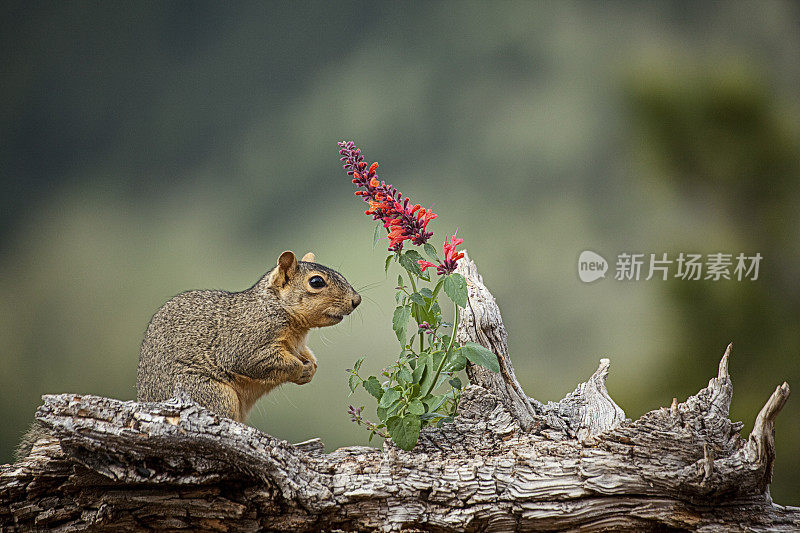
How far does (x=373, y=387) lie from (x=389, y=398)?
92mm

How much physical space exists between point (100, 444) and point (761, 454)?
1.72m

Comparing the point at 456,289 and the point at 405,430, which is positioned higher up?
the point at 456,289

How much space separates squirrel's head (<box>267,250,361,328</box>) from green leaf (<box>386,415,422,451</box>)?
1.44 ft

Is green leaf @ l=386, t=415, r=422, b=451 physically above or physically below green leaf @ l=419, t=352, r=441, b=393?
below

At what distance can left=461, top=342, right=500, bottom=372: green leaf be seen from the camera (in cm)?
226

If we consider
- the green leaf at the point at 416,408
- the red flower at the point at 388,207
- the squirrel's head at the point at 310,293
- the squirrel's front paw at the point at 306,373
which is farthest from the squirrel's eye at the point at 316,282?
the green leaf at the point at 416,408

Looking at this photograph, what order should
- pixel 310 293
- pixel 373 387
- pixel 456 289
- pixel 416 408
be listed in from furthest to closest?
pixel 310 293, pixel 373 387, pixel 416 408, pixel 456 289

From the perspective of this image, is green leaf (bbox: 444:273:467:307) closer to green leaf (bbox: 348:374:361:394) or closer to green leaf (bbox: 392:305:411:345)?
green leaf (bbox: 392:305:411:345)

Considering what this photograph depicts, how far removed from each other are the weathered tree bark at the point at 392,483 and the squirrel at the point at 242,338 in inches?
12.8

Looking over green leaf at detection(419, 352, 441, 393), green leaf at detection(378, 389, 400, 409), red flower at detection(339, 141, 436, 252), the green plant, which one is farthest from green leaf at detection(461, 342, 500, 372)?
red flower at detection(339, 141, 436, 252)

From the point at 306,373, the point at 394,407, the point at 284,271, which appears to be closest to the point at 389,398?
the point at 394,407

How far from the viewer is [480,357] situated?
2.26m

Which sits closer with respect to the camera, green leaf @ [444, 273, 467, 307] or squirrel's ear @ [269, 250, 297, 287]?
green leaf @ [444, 273, 467, 307]

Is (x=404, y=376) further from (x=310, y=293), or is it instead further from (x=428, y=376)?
(x=310, y=293)
